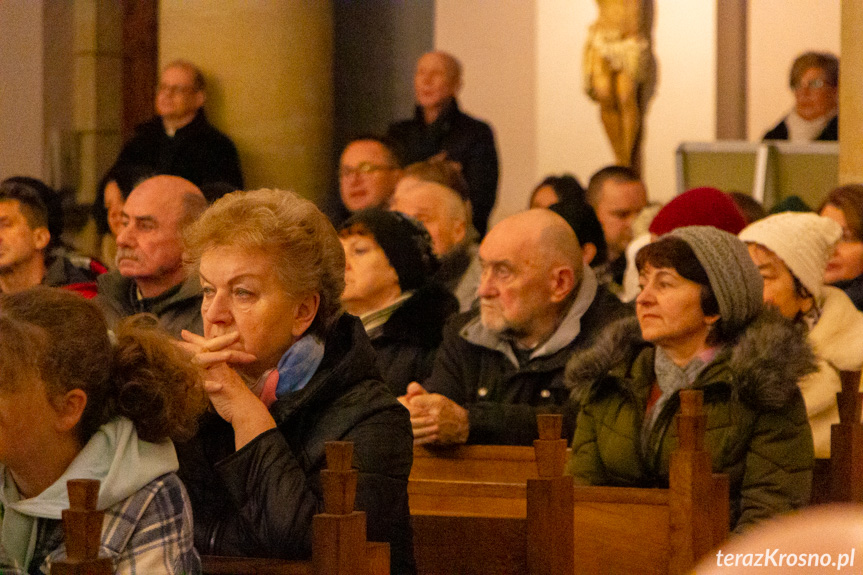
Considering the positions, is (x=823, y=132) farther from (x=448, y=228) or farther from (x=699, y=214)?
(x=699, y=214)

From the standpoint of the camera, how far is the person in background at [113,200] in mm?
5758

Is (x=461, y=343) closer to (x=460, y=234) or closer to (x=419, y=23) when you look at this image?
(x=460, y=234)

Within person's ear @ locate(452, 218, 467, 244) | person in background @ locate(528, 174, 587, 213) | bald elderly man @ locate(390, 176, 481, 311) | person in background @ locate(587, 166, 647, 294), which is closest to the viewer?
bald elderly man @ locate(390, 176, 481, 311)

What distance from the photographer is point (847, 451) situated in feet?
12.7

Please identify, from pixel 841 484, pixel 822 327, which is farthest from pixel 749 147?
pixel 841 484

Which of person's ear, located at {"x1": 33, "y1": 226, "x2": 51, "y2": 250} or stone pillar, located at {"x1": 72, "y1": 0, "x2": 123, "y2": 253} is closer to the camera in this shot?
person's ear, located at {"x1": 33, "y1": 226, "x2": 51, "y2": 250}

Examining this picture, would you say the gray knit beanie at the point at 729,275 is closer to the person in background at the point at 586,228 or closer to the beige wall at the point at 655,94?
the person in background at the point at 586,228

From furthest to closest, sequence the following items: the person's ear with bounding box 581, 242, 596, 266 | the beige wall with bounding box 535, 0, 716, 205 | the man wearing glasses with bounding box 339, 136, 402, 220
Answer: the beige wall with bounding box 535, 0, 716, 205, the man wearing glasses with bounding box 339, 136, 402, 220, the person's ear with bounding box 581, 242, 596, 266

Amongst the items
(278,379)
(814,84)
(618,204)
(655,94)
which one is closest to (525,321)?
(278,379)

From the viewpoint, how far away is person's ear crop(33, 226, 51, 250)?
18.3 feet

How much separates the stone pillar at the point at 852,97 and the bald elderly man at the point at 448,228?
183cm

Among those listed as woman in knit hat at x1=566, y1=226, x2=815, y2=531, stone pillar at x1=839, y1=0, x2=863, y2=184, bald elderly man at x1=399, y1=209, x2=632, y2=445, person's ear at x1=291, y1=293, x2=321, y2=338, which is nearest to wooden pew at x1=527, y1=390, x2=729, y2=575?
woman in knit hat at x1=566, y1=226, x2=815, y2=531

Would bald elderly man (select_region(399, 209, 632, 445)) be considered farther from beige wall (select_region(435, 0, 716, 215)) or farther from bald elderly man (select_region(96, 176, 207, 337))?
beige wall (select_region(435, 0, 716, 215))

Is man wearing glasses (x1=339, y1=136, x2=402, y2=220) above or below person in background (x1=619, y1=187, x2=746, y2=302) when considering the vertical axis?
above
